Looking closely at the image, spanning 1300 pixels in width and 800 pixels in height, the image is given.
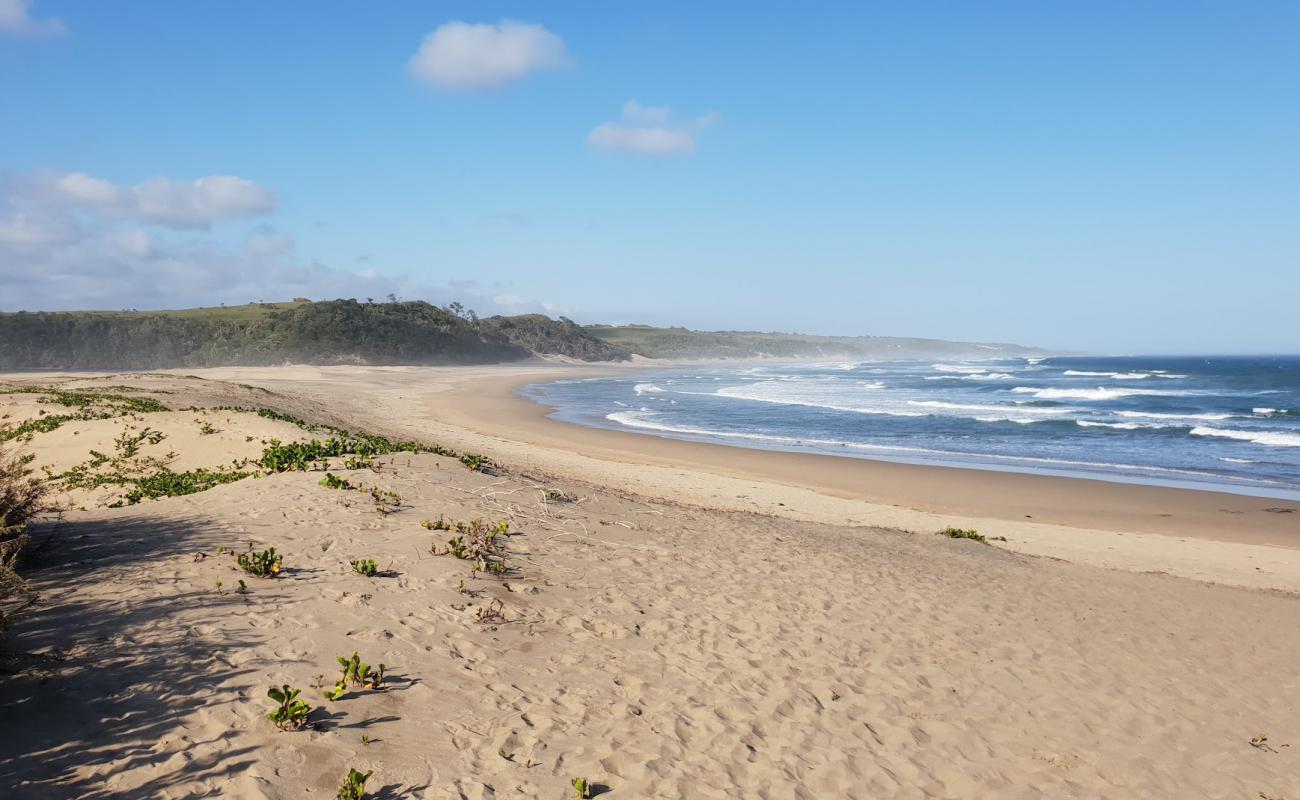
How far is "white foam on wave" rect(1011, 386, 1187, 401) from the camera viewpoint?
4994 centimetres

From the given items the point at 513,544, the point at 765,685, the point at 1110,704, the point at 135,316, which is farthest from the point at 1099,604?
the point at 135,316

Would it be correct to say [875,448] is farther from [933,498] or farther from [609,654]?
[609,654]

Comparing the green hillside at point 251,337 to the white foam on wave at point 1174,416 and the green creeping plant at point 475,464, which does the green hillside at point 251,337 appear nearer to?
the green creeping plant at point 475,464

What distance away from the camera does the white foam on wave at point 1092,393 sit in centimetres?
4994

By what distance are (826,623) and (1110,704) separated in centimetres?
256

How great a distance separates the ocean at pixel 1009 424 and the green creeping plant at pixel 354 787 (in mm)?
21757

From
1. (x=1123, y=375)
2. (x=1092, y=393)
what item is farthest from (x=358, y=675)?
(x=1123, y=375)

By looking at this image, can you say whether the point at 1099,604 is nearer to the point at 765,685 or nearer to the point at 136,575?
the point at 765,685

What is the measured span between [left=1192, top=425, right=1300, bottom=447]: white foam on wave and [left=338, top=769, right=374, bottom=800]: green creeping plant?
33.8 m

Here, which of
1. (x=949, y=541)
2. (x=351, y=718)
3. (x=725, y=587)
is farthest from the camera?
(x=949, y=541)

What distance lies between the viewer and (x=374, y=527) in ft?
28.8

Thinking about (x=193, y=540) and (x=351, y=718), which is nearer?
(x=351, y=718)

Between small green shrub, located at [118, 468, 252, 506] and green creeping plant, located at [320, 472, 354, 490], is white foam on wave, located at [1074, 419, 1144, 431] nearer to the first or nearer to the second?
green creeping plant, located at [320, 472, 354, 490]

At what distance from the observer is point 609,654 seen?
21.3ft
